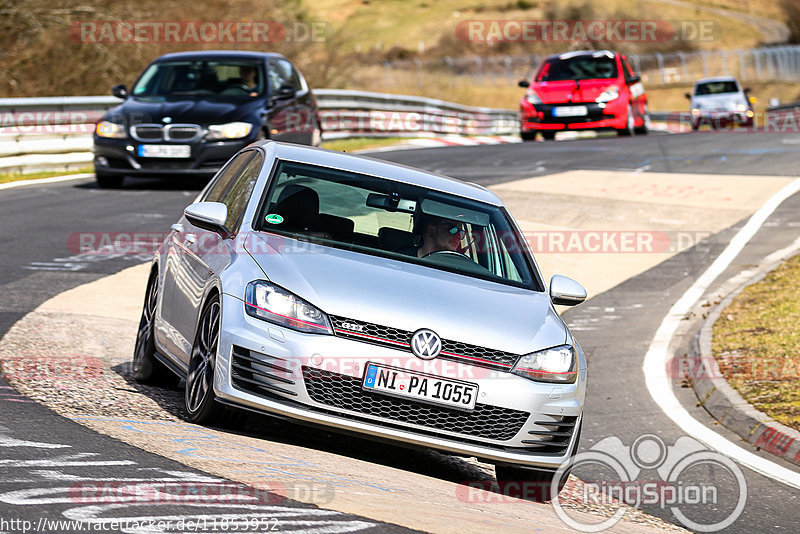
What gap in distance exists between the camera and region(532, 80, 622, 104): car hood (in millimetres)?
25734

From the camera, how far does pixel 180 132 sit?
1656 cm

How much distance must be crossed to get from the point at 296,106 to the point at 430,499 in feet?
43.4

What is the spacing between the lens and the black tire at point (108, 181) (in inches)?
682

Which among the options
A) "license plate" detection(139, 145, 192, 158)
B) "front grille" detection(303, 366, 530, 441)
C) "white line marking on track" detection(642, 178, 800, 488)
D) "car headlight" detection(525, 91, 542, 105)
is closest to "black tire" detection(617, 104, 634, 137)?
"car headlight" detection(525, 91, 542, 105)

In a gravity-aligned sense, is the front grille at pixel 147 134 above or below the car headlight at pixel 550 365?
below

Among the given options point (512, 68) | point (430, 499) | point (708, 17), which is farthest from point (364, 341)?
point (708, 17)

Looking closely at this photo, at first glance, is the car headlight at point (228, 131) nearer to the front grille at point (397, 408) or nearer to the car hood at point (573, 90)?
the car hood at point (573, 90)

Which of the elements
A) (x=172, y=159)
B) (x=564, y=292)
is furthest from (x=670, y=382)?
(x=172, y=159)

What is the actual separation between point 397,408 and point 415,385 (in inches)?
5.9

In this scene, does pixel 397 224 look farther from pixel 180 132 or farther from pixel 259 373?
pixel 180 132

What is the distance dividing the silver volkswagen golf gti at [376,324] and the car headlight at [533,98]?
1973 cm

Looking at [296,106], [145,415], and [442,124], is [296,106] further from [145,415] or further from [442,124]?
[442,124]

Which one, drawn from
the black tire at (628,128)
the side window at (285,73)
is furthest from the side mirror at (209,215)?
the black tire at (628,128)

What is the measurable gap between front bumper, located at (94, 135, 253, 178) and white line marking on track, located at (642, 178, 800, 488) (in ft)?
20.9
